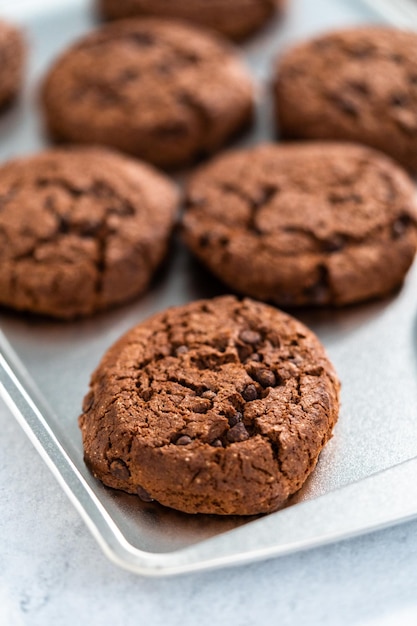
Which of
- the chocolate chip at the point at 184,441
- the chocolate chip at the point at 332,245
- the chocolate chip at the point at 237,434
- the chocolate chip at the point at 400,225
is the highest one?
the chocolate chip at the point at 400,225

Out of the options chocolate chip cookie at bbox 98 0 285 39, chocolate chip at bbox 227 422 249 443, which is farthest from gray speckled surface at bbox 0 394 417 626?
chocolate chip cookie at bbox 98 0 285 39

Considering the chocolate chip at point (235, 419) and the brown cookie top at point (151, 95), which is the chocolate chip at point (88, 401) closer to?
the chocolate chip at point (235, 419)

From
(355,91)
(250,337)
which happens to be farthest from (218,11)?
Result: (250,337)

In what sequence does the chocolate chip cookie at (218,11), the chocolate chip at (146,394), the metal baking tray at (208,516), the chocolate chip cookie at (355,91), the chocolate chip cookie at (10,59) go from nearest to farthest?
the metal baking tray at (208,516), the chocolate chip at (146,394), the chocolate chip cookie at (355,91), the chocolate chip cookie at (10,59), the chocolate chip cookie at (218,11)

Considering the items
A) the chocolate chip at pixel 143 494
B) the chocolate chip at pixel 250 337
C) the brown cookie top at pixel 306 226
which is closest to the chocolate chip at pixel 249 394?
the chocolate chip at pixel 250 337

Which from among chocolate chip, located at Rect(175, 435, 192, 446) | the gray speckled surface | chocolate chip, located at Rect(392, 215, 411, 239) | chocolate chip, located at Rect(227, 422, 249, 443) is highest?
chocolate chip, located at Rect(392, 215, 411, 239)

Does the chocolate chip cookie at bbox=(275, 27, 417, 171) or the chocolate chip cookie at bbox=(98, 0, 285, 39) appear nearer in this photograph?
the chocolate chip cookie at bbox=(275, 27, 417, 171)

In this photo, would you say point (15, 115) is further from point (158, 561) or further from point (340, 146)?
point (158, 561)

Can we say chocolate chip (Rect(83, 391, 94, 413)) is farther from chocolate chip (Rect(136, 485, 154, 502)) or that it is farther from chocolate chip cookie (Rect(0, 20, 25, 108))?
chocolate chip cookie (Rect(0, 20, 25, 108))
